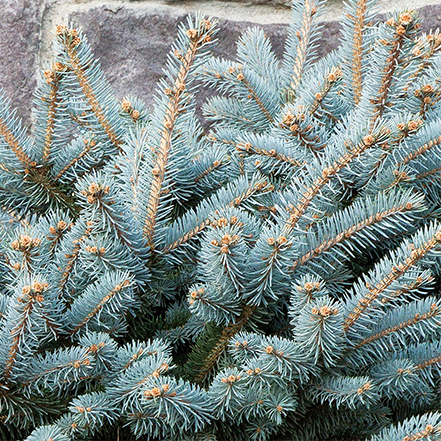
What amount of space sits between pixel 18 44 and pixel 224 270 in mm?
1041

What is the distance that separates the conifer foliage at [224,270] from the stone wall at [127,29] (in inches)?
22.2

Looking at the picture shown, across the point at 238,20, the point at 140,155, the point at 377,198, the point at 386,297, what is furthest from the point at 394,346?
the point at 238,20

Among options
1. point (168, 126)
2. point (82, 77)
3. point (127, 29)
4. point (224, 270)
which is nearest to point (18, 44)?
point (127, 29)

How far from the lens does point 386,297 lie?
78 centimetres

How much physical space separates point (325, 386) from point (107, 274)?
1.08 feet

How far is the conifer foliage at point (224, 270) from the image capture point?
756mm

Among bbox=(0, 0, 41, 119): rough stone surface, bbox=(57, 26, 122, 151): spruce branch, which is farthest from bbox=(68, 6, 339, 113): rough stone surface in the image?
bbox=(57, 26, 122, 151): spruce branch

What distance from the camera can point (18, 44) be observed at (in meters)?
1.51

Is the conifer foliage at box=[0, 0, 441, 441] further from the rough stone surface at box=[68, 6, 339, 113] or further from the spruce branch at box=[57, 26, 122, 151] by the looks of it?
the rough stone surface at box=[68, 6, 339, 113]

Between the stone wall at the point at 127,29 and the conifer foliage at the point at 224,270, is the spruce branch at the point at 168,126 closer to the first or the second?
the conifer foliage at the point at 224,270

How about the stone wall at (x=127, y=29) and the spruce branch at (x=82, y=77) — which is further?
the stone wall at (x=127, y=29)

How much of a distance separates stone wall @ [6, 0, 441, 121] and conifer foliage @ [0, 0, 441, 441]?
563mm

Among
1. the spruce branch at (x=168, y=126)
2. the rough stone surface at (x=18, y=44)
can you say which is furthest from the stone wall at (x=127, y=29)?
the spruce branch at (x=168, y=126)

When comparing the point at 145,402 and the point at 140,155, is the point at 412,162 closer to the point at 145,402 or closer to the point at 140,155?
the point at 140,155
